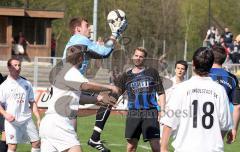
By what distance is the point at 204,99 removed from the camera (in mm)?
6395

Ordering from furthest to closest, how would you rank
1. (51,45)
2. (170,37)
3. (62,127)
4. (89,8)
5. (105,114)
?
(170,37) < (89,8) < (51,45) < (105,114) < (62,127)

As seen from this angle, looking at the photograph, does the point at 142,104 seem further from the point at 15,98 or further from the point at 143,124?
the point at 15,98

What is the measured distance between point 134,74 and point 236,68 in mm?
15843

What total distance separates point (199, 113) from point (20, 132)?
4714mm

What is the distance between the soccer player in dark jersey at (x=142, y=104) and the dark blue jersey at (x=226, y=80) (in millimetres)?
2312

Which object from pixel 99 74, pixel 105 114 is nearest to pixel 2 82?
pixel 105 114

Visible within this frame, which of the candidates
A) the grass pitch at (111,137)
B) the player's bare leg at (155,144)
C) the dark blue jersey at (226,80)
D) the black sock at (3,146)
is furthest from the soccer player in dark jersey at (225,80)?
the grass pitch at (111,137)

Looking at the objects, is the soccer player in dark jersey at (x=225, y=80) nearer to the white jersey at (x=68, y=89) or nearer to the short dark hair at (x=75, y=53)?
the short dark hair at (x=75, y=53)

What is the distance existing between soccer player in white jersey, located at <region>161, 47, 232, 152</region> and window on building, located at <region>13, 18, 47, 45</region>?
36.7m

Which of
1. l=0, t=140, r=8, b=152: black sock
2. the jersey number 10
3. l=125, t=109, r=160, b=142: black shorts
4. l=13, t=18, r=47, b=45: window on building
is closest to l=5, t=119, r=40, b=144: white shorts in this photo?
l=0, t=140, r=8, b=152: black sock

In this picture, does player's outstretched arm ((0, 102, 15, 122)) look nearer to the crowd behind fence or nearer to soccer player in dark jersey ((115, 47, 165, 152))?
soccer player in dark jersey ((115, 47, 165, 152))

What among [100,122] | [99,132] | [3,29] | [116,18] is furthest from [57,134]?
[3,29]

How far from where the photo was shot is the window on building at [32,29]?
42594 millimetres

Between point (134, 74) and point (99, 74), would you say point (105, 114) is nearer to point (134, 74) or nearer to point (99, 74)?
point (134, 74)
